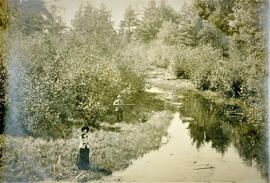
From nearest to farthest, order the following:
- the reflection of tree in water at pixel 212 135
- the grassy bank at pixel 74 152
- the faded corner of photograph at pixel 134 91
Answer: the grassy bank at pixel 74 152 < the faded corner of photograph at pixel 134 91 < the reflection of tree in water at pixel 212 135

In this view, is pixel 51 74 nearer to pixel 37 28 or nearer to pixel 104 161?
pixel 37 28

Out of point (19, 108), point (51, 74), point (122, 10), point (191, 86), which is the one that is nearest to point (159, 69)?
point (191, 86)

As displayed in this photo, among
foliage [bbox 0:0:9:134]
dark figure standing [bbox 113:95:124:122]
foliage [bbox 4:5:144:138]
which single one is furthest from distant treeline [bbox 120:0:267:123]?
foliage [bbox 0:0:9:134]

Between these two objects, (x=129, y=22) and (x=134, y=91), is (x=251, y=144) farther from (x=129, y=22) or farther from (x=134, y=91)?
(x=129, y=22)

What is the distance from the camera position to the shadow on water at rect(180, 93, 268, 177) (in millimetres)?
5898

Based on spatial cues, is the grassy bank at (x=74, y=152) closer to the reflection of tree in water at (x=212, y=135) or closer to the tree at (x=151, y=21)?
the reflection of tree in water at (x=212, y=135)

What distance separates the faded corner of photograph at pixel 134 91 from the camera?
5816mm

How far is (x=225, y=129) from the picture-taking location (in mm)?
5969

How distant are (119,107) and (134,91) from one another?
288 mm

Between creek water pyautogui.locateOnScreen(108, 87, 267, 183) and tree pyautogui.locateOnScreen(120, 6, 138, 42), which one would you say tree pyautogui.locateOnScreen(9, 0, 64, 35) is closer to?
tree pyautogui.locateOnScreen(120, 6, 138, 42)

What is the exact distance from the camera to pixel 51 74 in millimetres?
5996

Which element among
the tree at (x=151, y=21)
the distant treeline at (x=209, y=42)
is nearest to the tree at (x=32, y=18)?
the distant treeline at (x=209, y=42)

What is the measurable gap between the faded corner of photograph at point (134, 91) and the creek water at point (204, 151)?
0.01 m

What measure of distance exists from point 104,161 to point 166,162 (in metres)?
0.77
